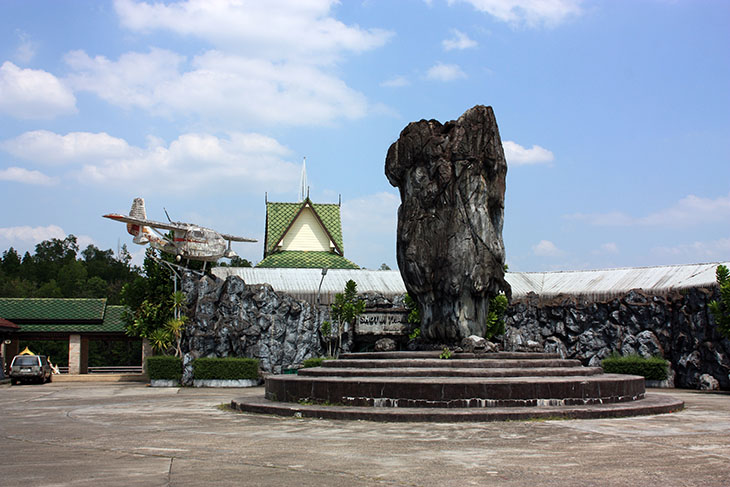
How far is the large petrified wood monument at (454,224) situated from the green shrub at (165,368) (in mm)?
14098

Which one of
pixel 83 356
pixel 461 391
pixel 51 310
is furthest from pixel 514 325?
pixel 51 310

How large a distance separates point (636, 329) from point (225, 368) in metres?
16.7

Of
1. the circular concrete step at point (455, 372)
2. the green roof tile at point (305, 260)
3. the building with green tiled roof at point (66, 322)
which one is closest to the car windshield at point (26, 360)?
the building with green tiled roof at point (66, 322)

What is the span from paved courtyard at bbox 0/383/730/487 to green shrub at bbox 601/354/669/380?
520 inches

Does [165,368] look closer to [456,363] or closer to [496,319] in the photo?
[496,319]

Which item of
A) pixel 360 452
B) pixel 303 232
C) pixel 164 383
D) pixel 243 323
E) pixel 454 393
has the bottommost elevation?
pixel 164 383

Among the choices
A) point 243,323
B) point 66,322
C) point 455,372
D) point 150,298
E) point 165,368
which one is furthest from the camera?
point 66,322

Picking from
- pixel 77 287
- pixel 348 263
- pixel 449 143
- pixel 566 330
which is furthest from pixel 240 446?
pixel 77 287

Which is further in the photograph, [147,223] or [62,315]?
[62,315]

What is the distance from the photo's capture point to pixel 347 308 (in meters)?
29.6

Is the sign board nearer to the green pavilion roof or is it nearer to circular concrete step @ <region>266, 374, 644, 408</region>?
circular concrete step @ <region>266, 374, 644, 408</region>

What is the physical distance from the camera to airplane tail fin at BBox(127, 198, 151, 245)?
3120cm

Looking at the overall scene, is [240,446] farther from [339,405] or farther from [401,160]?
[401,160]

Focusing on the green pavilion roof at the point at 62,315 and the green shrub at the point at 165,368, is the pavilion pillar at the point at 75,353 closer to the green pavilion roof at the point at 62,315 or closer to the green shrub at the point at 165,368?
the green pavilion roof at the point at 62,315
